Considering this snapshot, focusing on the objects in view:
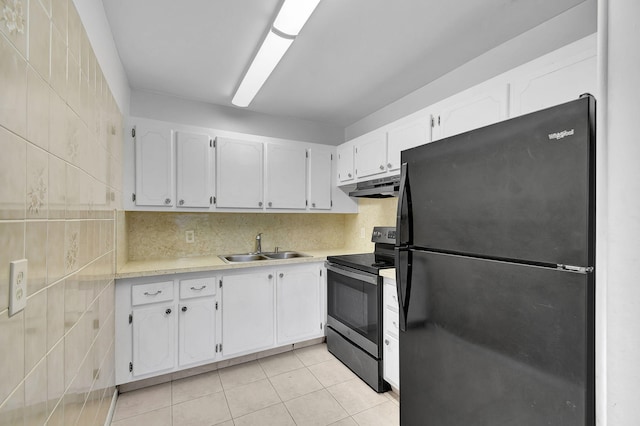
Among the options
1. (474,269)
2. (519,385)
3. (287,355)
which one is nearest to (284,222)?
A: (287,355)

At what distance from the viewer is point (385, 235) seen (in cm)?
256

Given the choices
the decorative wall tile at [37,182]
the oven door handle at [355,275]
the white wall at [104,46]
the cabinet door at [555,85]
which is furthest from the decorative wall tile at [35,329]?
the cabinet door at [555,85]

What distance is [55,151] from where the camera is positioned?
92cm

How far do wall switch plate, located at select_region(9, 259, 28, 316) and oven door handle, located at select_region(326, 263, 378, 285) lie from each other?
73.1 inches

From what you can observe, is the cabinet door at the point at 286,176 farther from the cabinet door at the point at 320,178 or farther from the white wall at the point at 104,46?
the white wall at the point at 104,46

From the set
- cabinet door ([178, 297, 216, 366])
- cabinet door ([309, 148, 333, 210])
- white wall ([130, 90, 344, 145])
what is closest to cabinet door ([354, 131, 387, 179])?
cabinet door ([309, 148, 333, 210])

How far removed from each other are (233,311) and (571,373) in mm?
2174

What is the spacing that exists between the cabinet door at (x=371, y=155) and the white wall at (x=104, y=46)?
1.98 meters

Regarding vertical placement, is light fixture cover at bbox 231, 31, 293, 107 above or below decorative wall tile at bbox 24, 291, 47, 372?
above

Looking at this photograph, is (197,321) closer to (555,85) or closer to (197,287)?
(197,287)

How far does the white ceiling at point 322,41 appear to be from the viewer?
1.59 meters

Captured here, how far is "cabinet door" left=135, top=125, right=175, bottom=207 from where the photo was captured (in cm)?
232

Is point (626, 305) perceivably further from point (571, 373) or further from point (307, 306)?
point (307, 306)

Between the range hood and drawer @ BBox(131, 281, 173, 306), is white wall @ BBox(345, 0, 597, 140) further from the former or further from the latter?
drawer @ BBox(131, 281, 173, 306)
